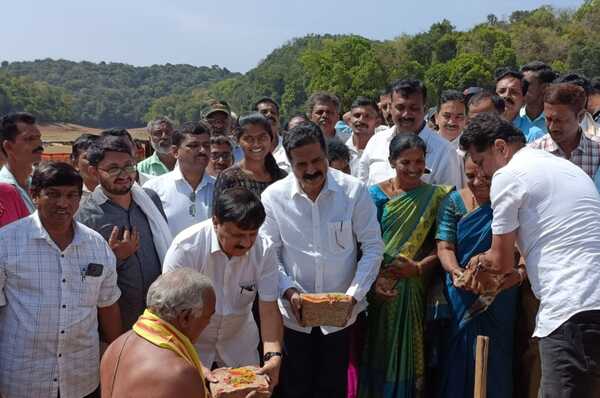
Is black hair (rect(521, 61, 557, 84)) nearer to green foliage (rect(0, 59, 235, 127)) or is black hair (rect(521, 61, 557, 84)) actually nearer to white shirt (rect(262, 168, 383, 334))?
white shirt (rect(262, 168, 383, 334))

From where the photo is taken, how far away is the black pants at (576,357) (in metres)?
3.10

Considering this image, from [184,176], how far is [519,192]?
2.56 metres

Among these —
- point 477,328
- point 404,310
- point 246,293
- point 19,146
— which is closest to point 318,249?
point 246,293

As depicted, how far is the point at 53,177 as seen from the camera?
3.30 metres

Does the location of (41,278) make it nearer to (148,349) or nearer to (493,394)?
(148,349)

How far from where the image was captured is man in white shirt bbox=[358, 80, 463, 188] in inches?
186

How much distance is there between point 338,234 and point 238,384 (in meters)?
1.35

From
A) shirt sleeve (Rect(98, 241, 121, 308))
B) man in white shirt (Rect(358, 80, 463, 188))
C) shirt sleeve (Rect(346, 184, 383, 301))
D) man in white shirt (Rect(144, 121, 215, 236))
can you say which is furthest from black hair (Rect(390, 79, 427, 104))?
shirt sleeve (Rect(98, 241, 121, 308))

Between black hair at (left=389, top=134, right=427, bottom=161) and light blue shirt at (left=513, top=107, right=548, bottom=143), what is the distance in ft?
5.48

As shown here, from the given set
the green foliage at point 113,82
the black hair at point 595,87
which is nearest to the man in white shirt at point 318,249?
the black hair at point 595,87

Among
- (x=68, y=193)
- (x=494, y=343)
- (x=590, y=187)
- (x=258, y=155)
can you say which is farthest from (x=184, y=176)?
(x=590, y=187)

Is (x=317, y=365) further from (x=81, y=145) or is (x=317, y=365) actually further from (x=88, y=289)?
(x=81, y=145)

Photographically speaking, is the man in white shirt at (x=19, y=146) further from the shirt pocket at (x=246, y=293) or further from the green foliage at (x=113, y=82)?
the green foliage at (x=113, y=82)

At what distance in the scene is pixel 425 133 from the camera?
4.86m
